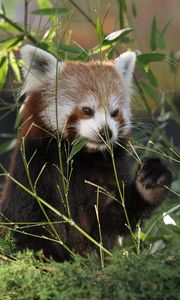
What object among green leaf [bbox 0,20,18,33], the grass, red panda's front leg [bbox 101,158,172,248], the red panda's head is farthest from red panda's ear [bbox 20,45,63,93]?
the grass

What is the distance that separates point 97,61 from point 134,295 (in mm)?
1627

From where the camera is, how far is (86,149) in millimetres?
3002

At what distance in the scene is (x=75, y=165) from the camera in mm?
3049

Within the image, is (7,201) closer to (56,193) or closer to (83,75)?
(56,193)

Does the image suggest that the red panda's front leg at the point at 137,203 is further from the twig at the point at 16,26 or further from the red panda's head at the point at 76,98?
the twig at the point at 16,26

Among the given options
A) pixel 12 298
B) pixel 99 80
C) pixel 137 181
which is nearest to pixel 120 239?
pixel 137 181

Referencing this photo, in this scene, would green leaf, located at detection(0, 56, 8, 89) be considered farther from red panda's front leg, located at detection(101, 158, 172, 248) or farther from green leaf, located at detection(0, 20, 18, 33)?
red panda's front leg, located at detection(101, 158, 172, 248)

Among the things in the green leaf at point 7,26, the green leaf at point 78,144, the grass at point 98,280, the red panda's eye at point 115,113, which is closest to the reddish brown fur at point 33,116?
the green leaf at point 78,144

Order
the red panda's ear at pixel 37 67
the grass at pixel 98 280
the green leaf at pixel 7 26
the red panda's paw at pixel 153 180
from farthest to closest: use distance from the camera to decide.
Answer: the green leaf at pixel 7 26, the red panda's ear at pixel 37 67, the red panda's paw at pixel 153 180, the grass at pixel 98 280

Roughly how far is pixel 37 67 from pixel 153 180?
0.79m

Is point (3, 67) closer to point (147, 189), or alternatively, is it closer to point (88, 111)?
point (88, 111)

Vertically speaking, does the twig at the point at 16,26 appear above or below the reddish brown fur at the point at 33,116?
above

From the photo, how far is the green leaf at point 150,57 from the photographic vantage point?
3.14m

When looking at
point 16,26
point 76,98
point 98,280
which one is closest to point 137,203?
point 76,98
